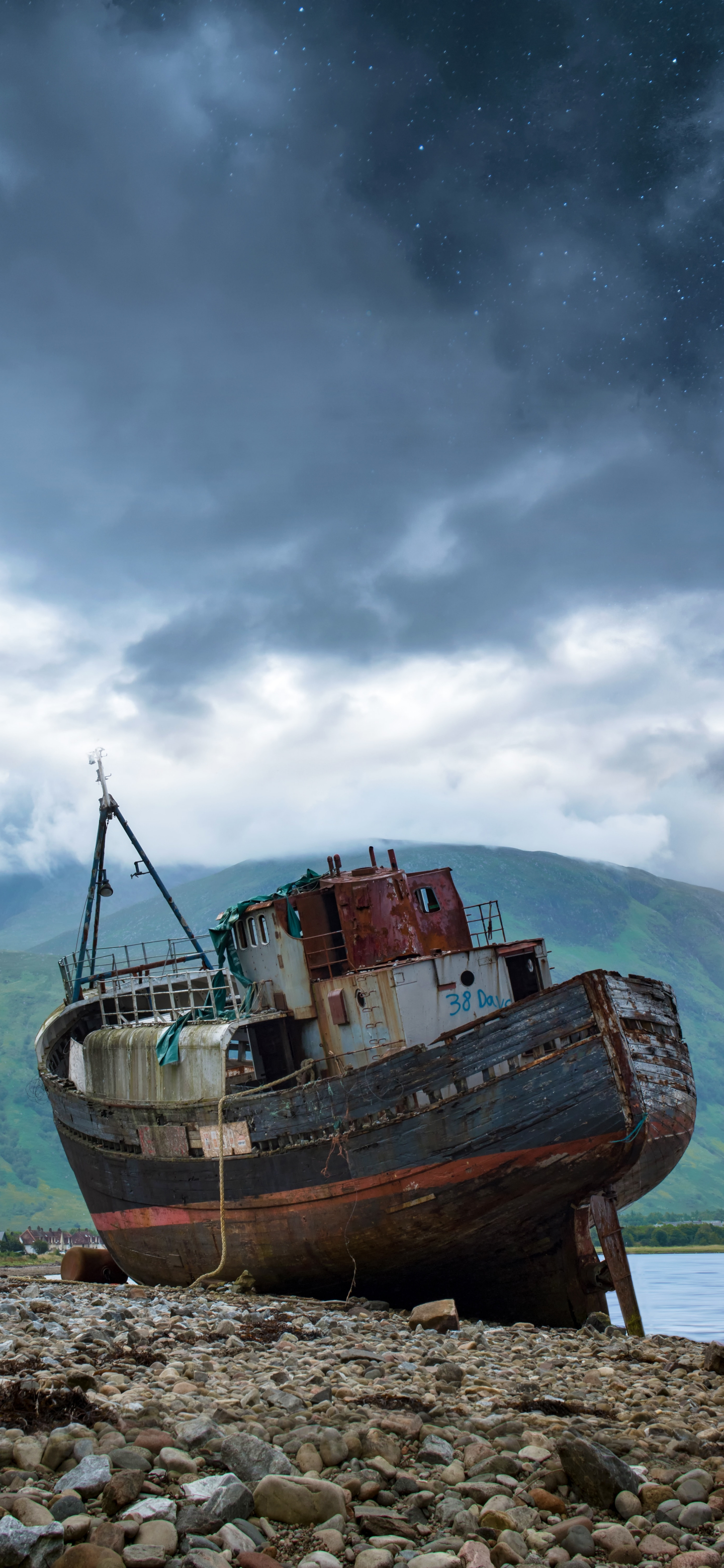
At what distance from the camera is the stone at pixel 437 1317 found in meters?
14.4

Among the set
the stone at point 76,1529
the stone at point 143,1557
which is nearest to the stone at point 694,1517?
the stone at point 143,1557

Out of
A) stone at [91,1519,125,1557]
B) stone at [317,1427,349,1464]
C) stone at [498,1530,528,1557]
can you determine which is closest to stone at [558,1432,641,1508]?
stone at [498,1530,528,1557]

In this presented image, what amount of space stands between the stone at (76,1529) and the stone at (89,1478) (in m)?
0.46

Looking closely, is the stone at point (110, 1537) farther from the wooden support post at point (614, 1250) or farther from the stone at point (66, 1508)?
the wooden support post at point (614, 1250)

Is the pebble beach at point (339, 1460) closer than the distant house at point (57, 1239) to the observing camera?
Yes

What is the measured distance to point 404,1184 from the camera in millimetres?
17266

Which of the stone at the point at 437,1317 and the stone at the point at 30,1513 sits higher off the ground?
the stone at the point at 30,1513

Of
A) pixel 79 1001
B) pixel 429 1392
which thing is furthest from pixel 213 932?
pixel 429 1392

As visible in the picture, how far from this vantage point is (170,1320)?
12.9m

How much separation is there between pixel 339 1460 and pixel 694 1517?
222cm

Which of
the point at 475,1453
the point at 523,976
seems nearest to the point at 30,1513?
the point at 475,1453

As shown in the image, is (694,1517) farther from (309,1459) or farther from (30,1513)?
(30,1513)

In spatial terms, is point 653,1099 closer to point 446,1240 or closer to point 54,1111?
point 446,1240

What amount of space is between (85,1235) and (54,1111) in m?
86.3
